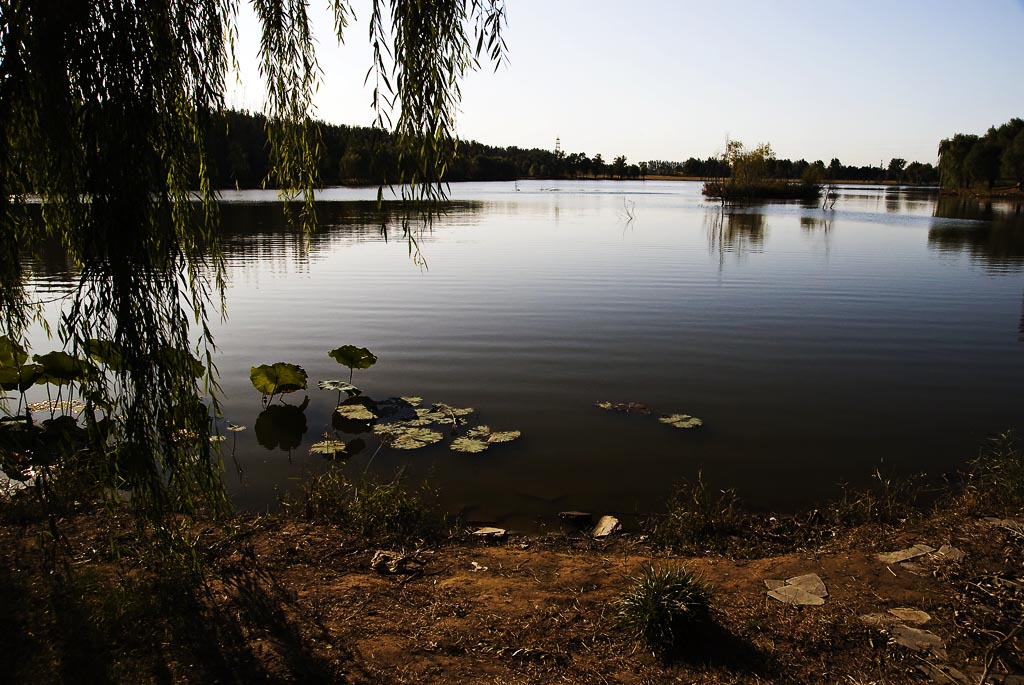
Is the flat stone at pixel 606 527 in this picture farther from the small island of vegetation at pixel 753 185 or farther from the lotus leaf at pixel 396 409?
the small island of vegetation at pixel 753 185

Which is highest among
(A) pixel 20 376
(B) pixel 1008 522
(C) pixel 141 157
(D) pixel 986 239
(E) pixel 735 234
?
(C) pixel 141 157

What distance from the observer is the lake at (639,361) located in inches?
289

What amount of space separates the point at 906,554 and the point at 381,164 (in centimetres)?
473

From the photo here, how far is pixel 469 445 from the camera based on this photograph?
7781 mm

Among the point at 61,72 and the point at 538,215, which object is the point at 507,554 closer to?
the point at 61,72

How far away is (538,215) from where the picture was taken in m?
45.4

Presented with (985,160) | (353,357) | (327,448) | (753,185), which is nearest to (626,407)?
(353,357)

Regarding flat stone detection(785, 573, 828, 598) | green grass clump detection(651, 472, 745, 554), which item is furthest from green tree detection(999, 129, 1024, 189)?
flat stone detection(785, 573, 828, 598)

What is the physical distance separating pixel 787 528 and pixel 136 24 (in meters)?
6.19

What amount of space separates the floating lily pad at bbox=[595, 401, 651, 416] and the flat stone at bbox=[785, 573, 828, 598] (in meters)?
4.30

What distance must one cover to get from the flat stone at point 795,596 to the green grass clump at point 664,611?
705 millimetres

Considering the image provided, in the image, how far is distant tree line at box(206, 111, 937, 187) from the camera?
326 centimetres

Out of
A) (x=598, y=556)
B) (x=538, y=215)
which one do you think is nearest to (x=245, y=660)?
(x=598, y=556)

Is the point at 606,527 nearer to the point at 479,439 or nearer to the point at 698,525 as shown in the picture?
the point at 698,525
